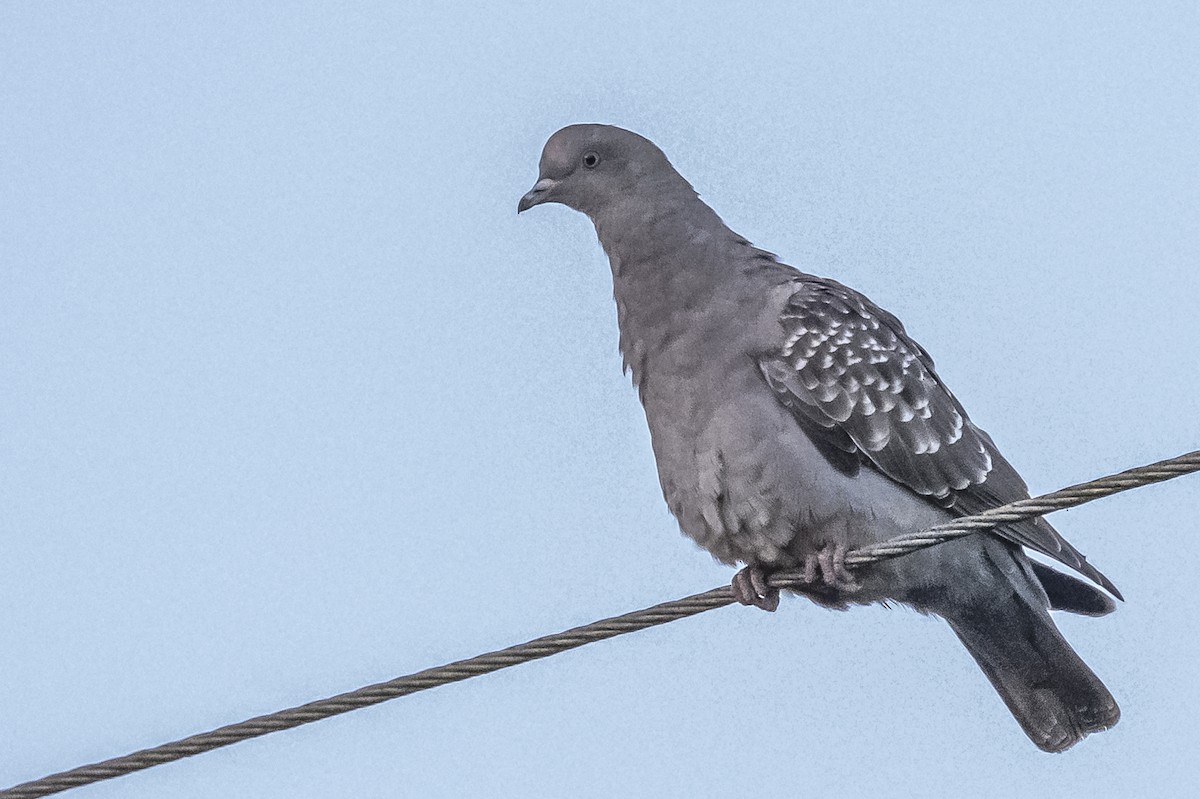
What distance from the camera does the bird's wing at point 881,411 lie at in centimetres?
659

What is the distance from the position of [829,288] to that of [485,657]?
2859 millimetres

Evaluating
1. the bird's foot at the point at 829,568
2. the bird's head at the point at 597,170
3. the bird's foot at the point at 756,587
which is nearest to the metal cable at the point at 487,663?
the bird's foot at the point at 829,568

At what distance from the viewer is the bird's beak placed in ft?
24.9

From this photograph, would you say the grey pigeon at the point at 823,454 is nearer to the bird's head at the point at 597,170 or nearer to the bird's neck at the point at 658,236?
the bird's neck at the point at 658,236

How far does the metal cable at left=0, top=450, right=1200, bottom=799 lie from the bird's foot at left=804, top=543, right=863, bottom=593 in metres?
1.25

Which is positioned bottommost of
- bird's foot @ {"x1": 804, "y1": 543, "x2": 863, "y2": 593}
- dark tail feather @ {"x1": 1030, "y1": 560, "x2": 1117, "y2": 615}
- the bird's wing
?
dark tail feather @ {"x1": 1030, "y1": 560, "x2": 1117, "y2": 615}

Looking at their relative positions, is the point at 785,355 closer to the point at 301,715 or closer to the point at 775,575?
the point at 775,575

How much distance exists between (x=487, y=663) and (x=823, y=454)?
2242 millimetres

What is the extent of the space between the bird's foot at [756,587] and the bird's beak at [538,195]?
1999 millimetres

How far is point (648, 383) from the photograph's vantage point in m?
6.80

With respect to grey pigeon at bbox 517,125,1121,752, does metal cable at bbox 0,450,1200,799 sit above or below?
below

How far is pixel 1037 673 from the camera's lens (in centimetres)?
688

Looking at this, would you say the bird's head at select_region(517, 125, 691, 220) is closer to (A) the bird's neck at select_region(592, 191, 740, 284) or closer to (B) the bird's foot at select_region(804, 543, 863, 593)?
(A) the bird's neck at select_region(592, 191, 740, 284)

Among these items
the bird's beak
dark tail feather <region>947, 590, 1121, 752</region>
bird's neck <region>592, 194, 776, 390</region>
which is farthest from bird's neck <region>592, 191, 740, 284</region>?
dark tail feather <region>947, 590, 1121, 752</region>
